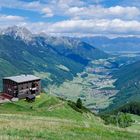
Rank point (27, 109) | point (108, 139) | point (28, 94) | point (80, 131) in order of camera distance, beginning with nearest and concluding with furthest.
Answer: point (108, 139) < point (80, 131) < point (27, 109) < point (28, 94)

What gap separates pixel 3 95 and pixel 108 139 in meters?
116

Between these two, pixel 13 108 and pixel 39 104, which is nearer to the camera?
pixel 13 108

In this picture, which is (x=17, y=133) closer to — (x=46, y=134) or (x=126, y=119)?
(x=46, y=134)

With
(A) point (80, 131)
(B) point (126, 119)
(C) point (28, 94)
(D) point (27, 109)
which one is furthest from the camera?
(B) point (126, 119)

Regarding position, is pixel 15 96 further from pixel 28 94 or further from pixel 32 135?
pixel 32 135

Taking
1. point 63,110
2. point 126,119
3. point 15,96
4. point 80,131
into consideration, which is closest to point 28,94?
point 15,96

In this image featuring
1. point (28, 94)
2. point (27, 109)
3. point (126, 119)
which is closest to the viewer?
point (27, 109)

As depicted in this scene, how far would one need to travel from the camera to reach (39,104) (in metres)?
136

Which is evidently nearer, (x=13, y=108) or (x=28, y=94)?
(x=13, y=108)

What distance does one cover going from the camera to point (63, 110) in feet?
436

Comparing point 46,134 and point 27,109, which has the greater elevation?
point 46,134

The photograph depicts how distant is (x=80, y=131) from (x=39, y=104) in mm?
100706

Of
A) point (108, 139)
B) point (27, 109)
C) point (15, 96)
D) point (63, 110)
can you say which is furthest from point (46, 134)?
point (15, 96)

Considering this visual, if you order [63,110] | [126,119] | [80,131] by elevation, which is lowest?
[126,119]
